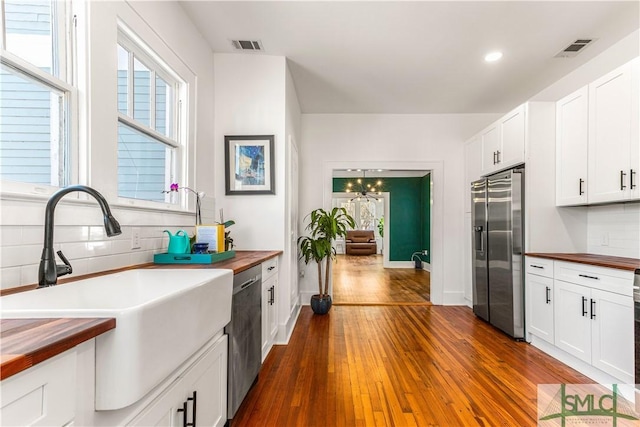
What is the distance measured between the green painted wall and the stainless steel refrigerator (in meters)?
4.61

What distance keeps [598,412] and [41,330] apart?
2.99m

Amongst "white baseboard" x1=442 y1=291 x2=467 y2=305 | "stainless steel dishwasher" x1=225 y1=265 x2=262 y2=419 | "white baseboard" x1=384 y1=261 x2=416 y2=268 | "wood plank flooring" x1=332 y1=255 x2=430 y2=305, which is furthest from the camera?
"white baseboard" x1=384 y1=261 x2=416 y2=268

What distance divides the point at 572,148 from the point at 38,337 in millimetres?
3863

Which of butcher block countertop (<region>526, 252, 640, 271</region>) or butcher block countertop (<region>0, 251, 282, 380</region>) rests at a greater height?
A: butcher block countertop (<region>0, 251, 282, 380</region>)


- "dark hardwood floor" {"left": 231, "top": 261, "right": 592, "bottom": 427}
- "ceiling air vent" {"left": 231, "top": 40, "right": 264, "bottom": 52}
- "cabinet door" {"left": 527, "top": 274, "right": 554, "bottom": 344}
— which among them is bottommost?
"dark hardwood floor" {"left": 231, "top": 261, "right": 592, "bottom": 427}

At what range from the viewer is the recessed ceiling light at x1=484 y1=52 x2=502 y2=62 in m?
3.11

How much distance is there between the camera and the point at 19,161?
1303mm

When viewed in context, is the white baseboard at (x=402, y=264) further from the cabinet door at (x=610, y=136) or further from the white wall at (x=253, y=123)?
the cabinet door at (x=610, y=136)

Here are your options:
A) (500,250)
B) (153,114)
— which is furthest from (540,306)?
(153,114)

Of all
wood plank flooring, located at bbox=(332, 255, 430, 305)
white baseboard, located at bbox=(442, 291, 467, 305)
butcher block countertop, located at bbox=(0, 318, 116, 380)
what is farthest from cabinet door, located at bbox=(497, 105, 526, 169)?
butcher block countertop, located at bbox=(0, 318, 116, 380)

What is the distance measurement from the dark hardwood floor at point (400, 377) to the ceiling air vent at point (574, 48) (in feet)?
9.47

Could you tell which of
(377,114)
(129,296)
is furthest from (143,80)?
(377,114)

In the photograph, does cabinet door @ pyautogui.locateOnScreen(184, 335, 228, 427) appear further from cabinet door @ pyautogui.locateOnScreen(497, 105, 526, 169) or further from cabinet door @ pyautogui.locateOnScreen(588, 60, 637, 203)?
cabinet door @ pyautogui.locateOnScreen(497, 105, 526, 169)

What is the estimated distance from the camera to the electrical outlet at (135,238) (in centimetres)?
186
